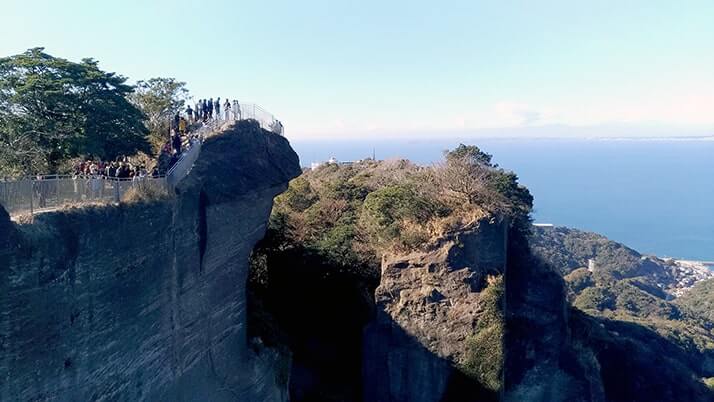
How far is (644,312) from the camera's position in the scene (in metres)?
65.8

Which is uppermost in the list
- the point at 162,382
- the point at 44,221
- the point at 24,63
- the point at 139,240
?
the point at 24,63

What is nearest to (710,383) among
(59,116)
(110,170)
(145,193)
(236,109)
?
(236,109)

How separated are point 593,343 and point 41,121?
29.7m

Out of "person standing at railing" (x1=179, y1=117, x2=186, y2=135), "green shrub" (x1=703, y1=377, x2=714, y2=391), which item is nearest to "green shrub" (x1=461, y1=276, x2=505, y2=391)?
"person standing at railing" (x1=179, y1=117, x2=186, y2=135)

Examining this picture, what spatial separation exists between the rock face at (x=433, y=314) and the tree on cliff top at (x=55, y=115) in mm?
13114

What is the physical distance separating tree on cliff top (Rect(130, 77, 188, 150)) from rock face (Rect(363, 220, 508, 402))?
11269mm

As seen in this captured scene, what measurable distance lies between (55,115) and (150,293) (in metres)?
5.81

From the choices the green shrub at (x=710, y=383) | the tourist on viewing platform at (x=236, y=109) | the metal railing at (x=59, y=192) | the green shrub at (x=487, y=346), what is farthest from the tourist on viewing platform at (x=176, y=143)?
the green shrub at (x=710, y=383)

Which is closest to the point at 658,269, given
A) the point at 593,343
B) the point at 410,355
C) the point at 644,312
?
the point at 644,312

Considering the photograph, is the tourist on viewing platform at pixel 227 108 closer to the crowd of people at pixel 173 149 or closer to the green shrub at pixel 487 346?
the crowd of people at pixel 173 149

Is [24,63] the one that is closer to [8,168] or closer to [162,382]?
[8,168]

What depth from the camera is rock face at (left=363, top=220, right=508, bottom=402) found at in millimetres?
23875

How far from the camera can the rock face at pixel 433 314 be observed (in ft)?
78.3

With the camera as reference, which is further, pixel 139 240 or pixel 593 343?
pixel 593 343
